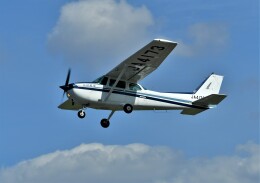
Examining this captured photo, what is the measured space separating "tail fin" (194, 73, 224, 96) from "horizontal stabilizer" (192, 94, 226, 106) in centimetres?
182

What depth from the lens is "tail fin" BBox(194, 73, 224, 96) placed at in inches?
1564

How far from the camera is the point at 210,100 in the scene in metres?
37.3

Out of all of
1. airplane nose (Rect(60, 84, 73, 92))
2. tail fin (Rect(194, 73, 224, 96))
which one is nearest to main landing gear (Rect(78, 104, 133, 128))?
airplane nose (Rect(60, 84, 73, 92))

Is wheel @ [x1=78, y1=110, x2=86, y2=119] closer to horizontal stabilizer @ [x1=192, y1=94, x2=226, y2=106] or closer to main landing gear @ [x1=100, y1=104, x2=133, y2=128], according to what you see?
main landing gear @ [x1=100, y1=104, x2=133, y2=128]

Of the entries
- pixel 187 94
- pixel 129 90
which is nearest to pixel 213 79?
pixel 187 94

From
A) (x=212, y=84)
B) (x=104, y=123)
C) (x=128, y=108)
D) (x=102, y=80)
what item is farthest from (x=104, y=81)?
(x=212, y=84)

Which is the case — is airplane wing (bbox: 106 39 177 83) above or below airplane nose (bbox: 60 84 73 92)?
above

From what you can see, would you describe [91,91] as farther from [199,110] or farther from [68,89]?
[199,110]

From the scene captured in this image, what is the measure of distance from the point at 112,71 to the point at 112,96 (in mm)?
1133

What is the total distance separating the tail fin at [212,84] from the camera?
3972 cm

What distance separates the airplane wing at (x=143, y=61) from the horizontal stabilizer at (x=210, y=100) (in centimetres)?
289

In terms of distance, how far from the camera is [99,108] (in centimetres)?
3656

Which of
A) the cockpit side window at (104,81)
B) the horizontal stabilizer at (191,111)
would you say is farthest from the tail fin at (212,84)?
the cockpit side window at (104,81)

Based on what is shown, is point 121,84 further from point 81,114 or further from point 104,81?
point 81,114
